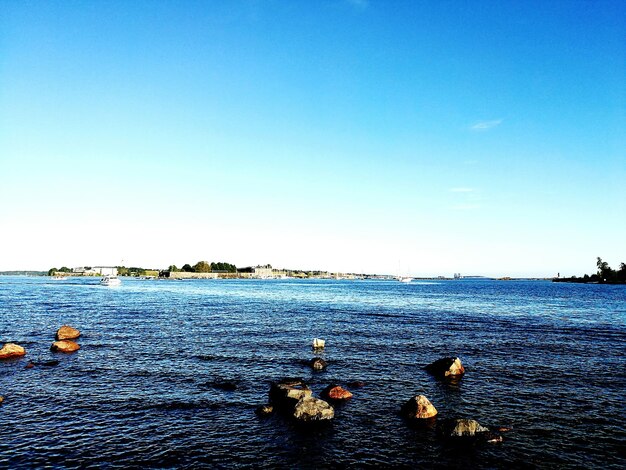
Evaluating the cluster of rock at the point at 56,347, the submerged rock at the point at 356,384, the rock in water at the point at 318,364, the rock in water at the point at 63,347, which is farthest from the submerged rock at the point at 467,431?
the cluster of rock at the point at 56,347

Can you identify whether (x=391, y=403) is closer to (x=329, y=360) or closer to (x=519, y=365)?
(x=329, y=360)

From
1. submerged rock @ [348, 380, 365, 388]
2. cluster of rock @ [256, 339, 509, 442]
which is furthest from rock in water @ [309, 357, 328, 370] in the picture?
submerged rock @ [348, 380, 365, 388]

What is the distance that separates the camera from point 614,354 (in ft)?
164

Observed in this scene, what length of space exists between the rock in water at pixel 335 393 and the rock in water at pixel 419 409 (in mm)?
4984

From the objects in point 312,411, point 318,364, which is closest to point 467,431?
point 312,411

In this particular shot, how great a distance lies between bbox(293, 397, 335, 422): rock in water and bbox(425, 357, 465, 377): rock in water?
49.2 ft

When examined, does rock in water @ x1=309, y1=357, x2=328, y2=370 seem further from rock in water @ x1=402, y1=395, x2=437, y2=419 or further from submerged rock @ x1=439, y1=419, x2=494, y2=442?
submerged rock @ x1=439, y1=419, x2=494, y2=442

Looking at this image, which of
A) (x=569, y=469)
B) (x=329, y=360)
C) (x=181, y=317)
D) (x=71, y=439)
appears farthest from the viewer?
(x=181, y=317)

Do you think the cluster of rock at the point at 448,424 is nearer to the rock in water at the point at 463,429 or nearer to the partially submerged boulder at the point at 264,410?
the rock in water at the point at 463,429

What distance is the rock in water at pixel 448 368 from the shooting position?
1512 inches

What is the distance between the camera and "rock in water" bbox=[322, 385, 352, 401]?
32062 millimetres

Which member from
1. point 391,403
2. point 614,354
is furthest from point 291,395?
point 614,354

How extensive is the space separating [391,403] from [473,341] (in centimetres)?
3123

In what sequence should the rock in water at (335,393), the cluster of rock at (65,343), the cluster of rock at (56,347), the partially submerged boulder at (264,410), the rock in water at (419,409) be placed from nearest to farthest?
the rock in water at (419,409) → the partially submerged boulder at (264,410) → the rock in water at (335,393) → the cluster of rock at (56,347) → the cluster of rock at (65,343)
